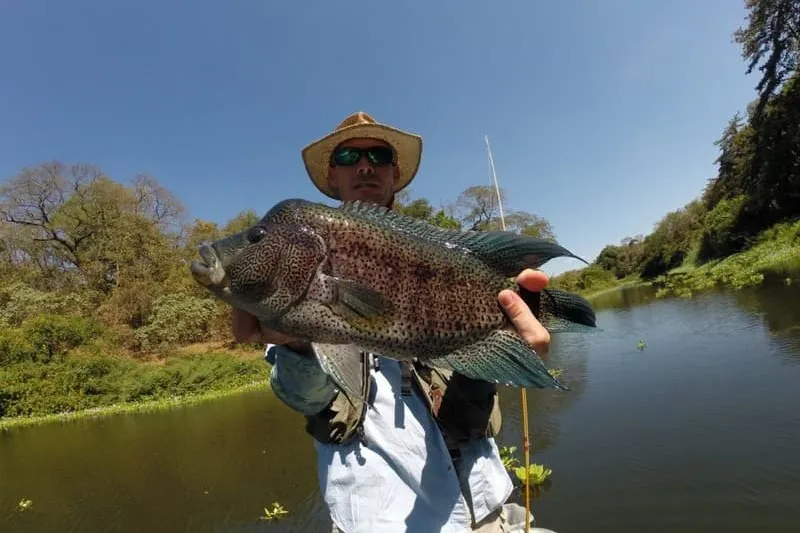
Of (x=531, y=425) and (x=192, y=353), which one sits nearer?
(x=531, y=425)

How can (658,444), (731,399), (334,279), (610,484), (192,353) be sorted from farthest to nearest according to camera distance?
1. (192,353)
2. (731,399)
3. (658,444)
4. (610,484)
5. (334,279)

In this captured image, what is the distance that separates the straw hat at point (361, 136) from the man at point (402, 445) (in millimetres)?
1778

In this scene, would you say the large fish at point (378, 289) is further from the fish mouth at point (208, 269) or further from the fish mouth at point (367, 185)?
the fish mouth at point (367, 185)

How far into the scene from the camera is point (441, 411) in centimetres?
260

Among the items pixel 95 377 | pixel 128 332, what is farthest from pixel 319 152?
pixel 128 332

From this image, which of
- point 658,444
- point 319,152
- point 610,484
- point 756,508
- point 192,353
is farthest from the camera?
point 192,353

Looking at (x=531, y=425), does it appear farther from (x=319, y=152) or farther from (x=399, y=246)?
(x=399, y=246)

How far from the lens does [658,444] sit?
9.12 metres

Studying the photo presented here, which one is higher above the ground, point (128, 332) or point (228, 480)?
point (128, 332)

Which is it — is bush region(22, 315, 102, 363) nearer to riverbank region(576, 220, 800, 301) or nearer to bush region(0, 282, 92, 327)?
bush region(0, 282, 92, 327)

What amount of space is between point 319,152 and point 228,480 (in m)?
10.1

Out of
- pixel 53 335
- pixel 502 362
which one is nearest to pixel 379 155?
pixel 502 362

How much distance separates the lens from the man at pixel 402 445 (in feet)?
8.04

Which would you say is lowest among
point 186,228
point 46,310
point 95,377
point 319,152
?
point 95,377
